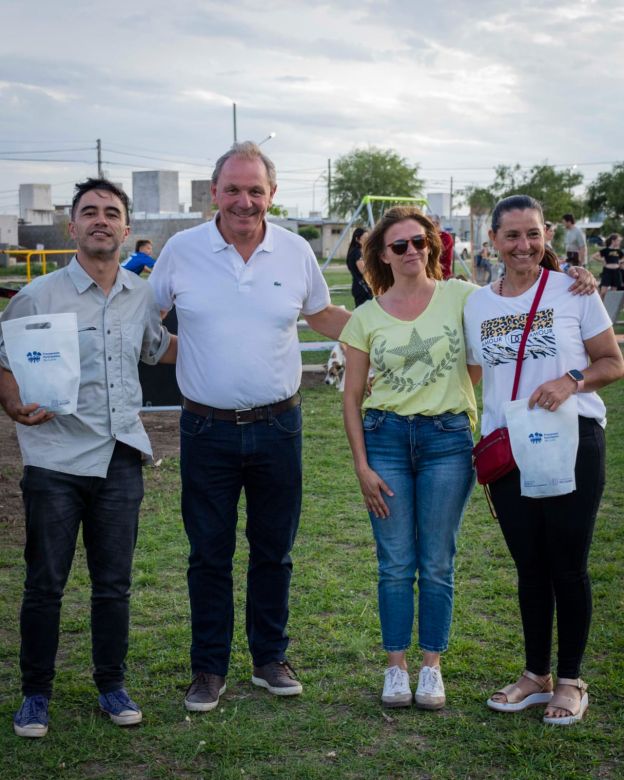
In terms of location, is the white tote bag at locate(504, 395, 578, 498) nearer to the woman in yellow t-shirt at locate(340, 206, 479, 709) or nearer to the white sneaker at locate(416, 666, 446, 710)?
the woman in yellow t-shirt at locate(340, 206, 479, 709)

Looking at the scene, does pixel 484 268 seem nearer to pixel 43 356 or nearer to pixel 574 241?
pixel 574 241

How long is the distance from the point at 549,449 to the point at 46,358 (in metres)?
1.96

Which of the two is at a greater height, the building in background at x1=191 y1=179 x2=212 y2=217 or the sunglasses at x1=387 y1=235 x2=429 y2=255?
the building in background at x1=191 y1=179 x2=212 y2=217

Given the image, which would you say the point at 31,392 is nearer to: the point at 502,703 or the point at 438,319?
the point at 438,319

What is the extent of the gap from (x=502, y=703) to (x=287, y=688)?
3.06 feet

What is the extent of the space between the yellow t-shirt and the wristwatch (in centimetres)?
48

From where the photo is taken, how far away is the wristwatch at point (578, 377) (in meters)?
3.69

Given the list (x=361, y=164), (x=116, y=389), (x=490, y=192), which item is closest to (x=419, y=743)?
(x=116, y=389)

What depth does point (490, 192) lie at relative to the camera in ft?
182

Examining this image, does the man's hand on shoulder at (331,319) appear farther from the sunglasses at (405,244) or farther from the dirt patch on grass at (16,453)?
the dirt patch on grass at (16,453)

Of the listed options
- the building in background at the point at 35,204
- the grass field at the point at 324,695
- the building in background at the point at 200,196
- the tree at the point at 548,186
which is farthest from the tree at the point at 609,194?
the building in background at the point at 35,204

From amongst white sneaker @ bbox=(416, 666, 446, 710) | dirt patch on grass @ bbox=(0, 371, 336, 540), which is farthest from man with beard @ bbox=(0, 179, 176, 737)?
dirt patch on grass @ bbox=(0, 371, 336, 540)

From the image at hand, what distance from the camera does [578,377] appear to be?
369cm

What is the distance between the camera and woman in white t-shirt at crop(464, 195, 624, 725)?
3.75 meters
